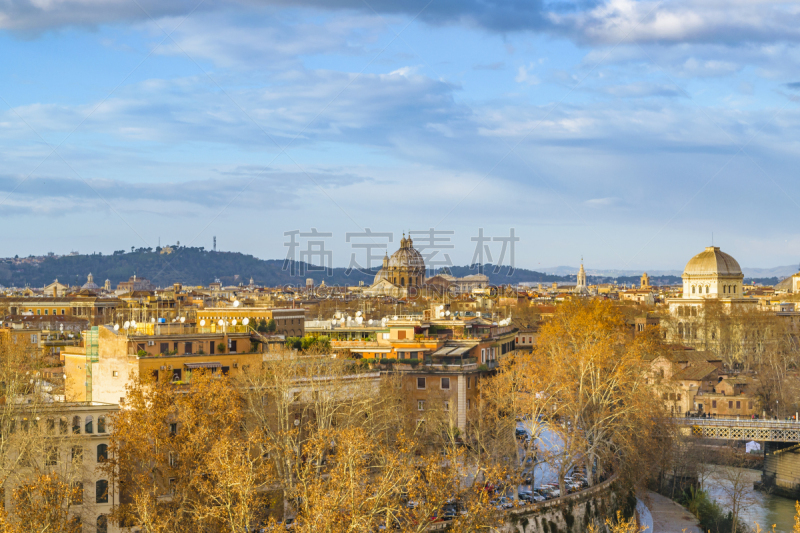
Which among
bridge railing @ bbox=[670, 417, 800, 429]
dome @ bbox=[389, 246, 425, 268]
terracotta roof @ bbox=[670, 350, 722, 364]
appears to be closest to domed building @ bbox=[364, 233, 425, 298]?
dome @ bbox=[389, 246, 425, 268]

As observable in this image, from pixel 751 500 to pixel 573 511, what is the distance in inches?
461

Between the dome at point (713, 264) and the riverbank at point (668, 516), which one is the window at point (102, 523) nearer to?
the riverbank at point (668, 516)

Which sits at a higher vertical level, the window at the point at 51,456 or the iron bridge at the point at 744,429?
the window at the point at 51,456

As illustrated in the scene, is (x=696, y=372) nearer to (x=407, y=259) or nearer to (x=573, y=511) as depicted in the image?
(x=573, y=511)

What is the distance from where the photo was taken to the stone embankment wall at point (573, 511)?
30053mm

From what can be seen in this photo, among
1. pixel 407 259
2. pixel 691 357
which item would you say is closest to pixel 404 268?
pixel 407 259

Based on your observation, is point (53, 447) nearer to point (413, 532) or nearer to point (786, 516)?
point (413, 532)

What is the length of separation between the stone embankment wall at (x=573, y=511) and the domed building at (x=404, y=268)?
440 ft

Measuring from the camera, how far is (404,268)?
17412cm

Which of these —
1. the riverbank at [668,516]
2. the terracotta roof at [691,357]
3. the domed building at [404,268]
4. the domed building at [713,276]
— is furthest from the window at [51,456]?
the domed building at [404,268]

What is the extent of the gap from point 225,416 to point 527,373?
50.2ft

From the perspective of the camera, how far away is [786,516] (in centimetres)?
3909

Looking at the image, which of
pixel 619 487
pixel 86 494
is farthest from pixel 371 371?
pixel 86 494

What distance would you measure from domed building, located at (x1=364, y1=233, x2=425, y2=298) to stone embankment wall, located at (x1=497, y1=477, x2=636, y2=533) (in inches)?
5283
